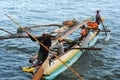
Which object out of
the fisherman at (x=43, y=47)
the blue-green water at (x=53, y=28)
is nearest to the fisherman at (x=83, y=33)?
the blue-green water at (x=53, y=28)

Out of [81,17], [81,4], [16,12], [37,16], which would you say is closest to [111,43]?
[81,17]

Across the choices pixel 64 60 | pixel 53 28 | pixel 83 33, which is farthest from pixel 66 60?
pixel 53 28

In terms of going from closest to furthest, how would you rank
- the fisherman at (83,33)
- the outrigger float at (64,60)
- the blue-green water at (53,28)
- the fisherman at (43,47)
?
the outrigger float at (64,60) → the fisherman at (43,47) → the blue-green water at (53,28) → the fisherman at (83,33)

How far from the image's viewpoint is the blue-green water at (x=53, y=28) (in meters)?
18.9

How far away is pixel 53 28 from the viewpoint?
29.5 m

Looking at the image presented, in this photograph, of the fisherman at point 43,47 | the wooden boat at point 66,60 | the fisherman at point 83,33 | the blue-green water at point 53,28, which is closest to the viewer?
the wooden boat at point 66,60

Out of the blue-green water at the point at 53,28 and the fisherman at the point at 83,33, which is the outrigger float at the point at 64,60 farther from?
the blue-green water at the point at 53,28

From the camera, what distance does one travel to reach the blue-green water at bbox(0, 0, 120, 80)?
18856 mm

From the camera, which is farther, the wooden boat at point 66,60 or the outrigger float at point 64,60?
the wooden boat at point 66,60

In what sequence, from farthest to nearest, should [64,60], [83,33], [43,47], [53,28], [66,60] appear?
[53,28] → [83,33] → [66,60] → [64,60] → [43,47]

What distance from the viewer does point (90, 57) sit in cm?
2178

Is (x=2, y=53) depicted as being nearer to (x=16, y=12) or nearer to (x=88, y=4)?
(x=16, y=12)

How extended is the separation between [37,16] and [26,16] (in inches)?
52.7

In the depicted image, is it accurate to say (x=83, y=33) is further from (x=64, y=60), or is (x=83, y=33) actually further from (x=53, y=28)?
(x=53, y=28)
